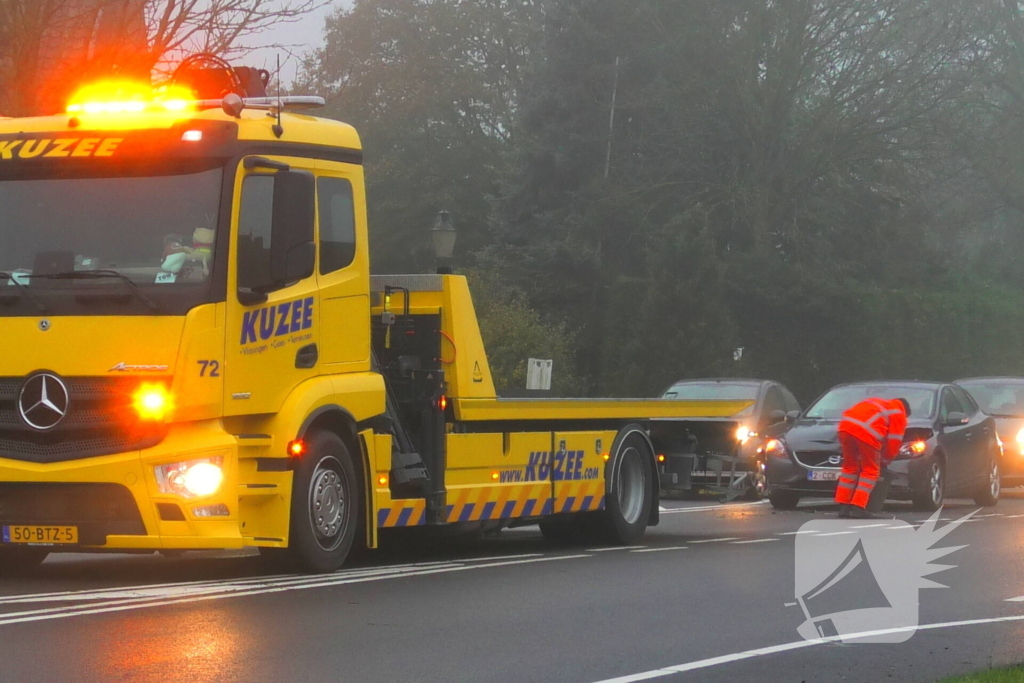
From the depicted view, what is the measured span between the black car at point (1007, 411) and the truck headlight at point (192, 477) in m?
16.8

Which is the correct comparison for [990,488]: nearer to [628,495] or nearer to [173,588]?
[628,495]

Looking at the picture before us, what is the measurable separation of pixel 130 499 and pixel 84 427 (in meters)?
0.54

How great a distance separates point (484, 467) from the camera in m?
13.7

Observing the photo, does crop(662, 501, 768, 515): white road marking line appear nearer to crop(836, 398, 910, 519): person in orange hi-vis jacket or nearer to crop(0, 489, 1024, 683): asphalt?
crop(836, 398, 910, 519): person in orange hi-vis jacket

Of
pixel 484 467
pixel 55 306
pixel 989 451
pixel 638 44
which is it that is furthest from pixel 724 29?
pixel 55 306

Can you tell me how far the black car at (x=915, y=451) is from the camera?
67.5ft

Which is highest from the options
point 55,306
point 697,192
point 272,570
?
point 697,192

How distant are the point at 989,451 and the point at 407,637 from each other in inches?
606

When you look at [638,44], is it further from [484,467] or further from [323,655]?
[323,655]

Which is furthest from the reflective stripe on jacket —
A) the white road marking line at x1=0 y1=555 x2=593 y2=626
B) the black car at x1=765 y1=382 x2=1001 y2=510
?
the white road marking line at x1=0 y1=555 x2=593 y2=626

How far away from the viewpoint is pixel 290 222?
1115 cm

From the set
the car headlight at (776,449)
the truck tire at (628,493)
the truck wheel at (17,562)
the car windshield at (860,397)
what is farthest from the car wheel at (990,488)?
the truck wheel at (17,562)

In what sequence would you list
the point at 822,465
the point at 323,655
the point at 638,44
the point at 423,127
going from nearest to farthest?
the point at 323,655, the point at 822,465, the point at 638,44, the point at 423,127

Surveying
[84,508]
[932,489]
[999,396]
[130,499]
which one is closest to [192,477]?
[130,499]
